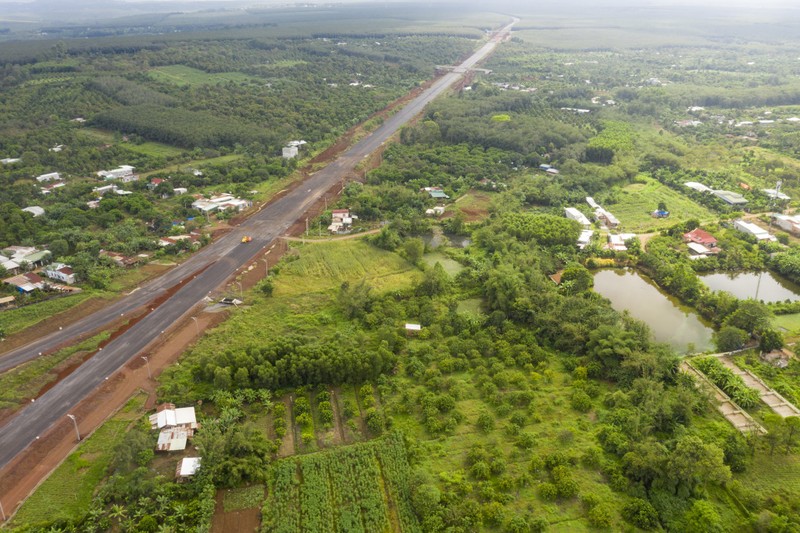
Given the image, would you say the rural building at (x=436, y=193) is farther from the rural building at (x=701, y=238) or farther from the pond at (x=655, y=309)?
the rural building at (x=701, y=238)

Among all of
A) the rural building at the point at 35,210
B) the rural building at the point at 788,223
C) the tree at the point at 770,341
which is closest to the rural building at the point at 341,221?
the rural building at the point at 35,210

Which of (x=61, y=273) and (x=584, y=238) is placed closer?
(x=61, y=273)

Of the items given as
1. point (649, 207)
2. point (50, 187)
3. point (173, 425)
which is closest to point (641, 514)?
point (173, 425)

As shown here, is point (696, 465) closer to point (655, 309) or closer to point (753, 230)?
point (655, 309)

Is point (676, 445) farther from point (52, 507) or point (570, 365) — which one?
point (52, 507)

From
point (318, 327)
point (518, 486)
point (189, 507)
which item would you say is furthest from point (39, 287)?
point (518, 486)

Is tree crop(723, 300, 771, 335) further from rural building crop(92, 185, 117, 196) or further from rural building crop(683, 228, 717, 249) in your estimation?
rural building crop(92, 185, 117, 196)
